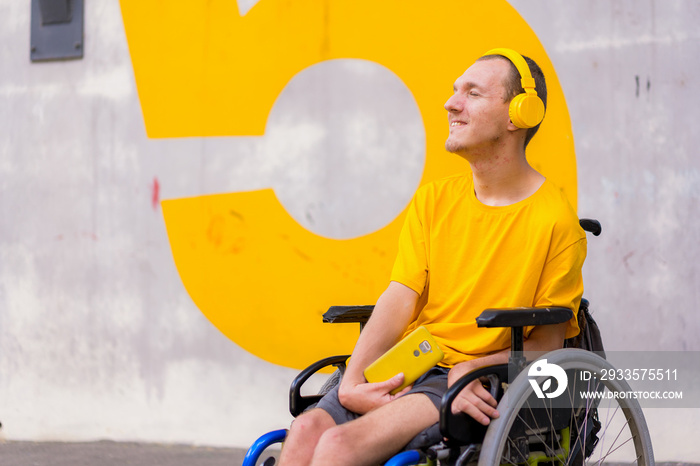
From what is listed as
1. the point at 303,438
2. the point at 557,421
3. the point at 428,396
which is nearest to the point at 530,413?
the point at 557,421

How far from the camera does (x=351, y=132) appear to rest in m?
3.42

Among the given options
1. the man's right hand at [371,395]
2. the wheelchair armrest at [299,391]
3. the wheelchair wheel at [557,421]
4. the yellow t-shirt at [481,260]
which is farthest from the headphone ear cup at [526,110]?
the wheelchair armrest at [299,391]

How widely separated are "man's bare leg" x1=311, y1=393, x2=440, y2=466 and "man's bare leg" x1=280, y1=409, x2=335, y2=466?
72 millimetres

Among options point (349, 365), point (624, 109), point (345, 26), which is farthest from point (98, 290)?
point (624, 109)

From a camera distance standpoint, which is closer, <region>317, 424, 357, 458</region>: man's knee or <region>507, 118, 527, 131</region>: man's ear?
<region>317, 424, 357, 458</region>: man's knee

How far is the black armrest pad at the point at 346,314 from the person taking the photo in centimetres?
212

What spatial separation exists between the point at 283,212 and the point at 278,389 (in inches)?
32.0

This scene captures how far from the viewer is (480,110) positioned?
1992 millimetres

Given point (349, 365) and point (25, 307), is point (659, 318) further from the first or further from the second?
point (25, 307)

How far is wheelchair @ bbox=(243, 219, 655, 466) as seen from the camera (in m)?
1.70

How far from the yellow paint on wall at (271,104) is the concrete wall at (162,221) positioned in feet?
0.25

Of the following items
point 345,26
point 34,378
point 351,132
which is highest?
point 345,26

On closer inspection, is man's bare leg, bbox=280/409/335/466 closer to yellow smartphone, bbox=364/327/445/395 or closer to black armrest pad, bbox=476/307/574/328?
yellow smartphone, bbox=364/327/445/395

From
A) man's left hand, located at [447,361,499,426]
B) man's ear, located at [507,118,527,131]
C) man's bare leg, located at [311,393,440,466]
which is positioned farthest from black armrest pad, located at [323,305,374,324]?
man's ear, located at [507,118,527,131]
